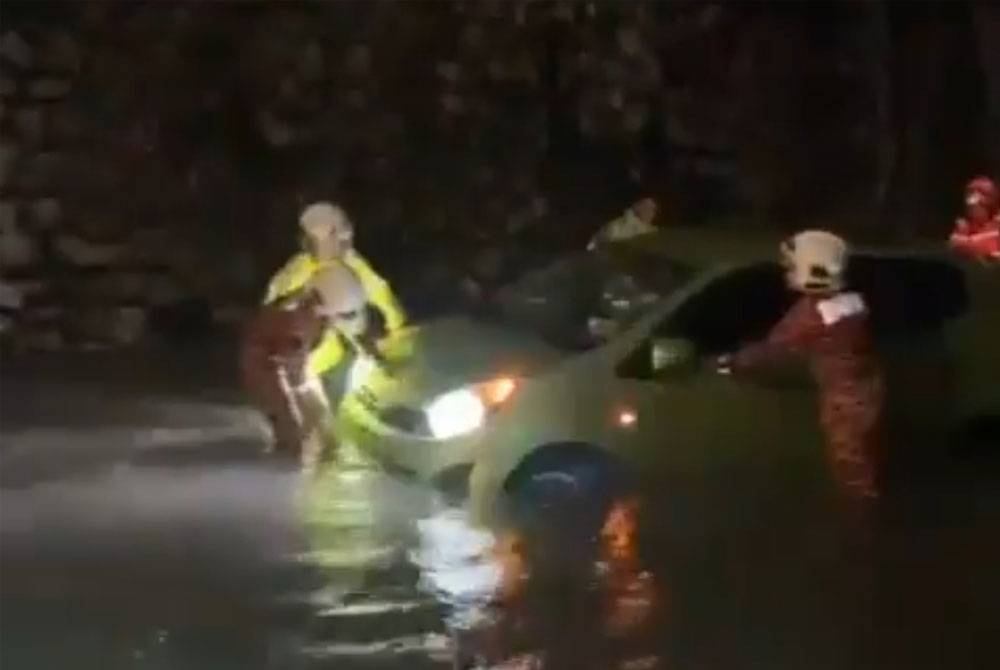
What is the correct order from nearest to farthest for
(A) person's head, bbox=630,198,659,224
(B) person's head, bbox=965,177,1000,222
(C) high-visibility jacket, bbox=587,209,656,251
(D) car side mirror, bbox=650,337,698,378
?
1. (D) car side mirror, bbox=650,337,698,378
2. (B) person's head, bbox=965,177,1000,222
3. (C) high-visibility jacket, bbox=587,209,656,251
4. (A) person's head, bbox=630,198,659,224

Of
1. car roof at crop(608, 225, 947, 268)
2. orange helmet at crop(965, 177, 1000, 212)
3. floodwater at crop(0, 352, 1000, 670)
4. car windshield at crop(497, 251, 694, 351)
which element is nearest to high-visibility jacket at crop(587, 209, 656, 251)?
orange helmet at crop(965, 177, 1000, 212)

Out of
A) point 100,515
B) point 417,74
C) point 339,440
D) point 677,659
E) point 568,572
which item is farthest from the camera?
point 417,74

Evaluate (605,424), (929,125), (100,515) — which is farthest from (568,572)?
(929,125)

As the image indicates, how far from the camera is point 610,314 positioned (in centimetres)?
903

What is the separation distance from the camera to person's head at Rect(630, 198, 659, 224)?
14977 millimetres

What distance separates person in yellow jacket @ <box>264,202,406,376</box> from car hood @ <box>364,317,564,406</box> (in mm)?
180

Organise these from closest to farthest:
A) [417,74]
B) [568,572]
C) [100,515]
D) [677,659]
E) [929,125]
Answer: [677,659] → [568,572] → [100,515] → [929,125] → [417,74]

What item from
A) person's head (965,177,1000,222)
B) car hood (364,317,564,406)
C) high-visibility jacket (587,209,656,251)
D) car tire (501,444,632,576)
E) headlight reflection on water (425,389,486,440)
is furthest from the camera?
high-visibility jacket (587,209,656,251)

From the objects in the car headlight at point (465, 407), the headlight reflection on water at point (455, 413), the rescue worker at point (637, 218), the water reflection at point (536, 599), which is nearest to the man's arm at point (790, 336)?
the water reflection at point (536, 599)

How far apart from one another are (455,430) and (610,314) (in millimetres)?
826

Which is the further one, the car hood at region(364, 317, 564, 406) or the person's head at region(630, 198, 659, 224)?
the person's head at region(630, 198, 659, 224)

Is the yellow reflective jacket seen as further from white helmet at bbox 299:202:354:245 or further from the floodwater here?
the floodwater

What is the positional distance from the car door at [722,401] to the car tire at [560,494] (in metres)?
0.18

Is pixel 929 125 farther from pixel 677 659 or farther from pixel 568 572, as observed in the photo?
pixel 677 659
